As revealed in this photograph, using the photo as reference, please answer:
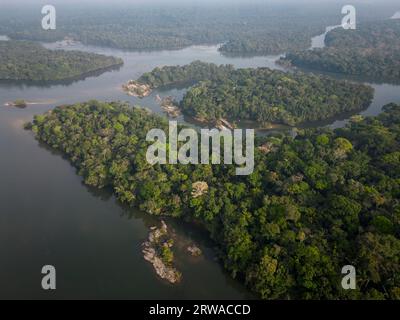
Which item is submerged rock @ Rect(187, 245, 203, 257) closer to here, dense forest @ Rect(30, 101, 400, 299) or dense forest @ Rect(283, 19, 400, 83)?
dense forest @ Rect(30, 101, 400, 299)

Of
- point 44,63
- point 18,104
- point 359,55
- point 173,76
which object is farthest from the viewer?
point 359,55

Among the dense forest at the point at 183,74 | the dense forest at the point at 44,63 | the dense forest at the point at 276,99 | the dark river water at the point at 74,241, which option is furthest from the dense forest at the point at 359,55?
the dark river water at the point at 74,241

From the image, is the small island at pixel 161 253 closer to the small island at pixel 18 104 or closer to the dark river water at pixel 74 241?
the dark river water at pixel 74 241

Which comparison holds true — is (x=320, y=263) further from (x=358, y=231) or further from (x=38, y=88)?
(x=38, y=88)

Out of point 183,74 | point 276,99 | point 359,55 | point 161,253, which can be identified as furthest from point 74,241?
point 359,55

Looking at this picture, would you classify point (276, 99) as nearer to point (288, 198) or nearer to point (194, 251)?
point (288, 198)
